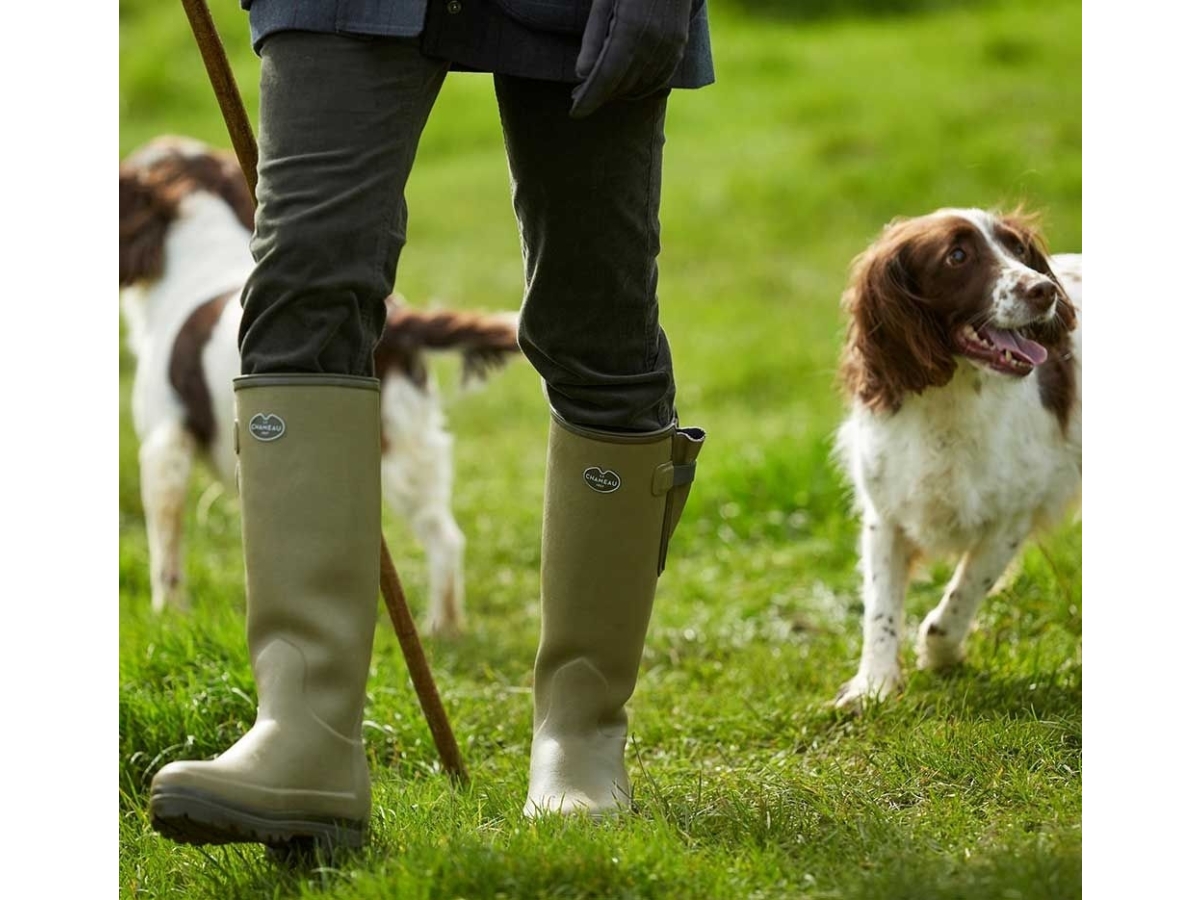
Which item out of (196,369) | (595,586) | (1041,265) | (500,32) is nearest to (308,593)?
(595,586)

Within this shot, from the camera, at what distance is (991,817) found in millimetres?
2629

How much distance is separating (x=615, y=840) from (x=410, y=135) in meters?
1.12

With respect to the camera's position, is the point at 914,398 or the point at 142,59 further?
the point at 142,59

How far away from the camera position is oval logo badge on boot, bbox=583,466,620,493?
2768 mm

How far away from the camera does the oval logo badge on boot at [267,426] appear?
2.40 m

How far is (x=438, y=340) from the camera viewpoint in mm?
5086

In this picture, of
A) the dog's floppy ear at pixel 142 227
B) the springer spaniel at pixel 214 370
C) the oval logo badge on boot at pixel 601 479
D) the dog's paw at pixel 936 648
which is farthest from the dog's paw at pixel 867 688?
the dog's floppy ear at pixel 142 227

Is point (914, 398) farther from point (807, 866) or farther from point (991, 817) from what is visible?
point (807, 866)

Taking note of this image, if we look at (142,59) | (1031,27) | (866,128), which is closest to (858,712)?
(866,128)

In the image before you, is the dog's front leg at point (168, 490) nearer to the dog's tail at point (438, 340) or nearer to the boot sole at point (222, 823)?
the dog's tail at point (438, 340)

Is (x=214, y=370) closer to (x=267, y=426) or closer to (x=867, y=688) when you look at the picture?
(x=867, y=688)

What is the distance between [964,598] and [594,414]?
4.71 ft

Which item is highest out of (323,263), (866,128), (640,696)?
(866,128)

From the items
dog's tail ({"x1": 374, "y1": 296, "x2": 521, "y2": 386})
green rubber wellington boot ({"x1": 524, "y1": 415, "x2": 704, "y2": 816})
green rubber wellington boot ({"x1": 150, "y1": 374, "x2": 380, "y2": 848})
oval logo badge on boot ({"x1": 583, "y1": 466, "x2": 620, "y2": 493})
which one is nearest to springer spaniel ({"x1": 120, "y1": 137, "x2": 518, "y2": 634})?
dog's tail ({"x1": 374, "y1": 296, "x2": 521, "y2": 386})
